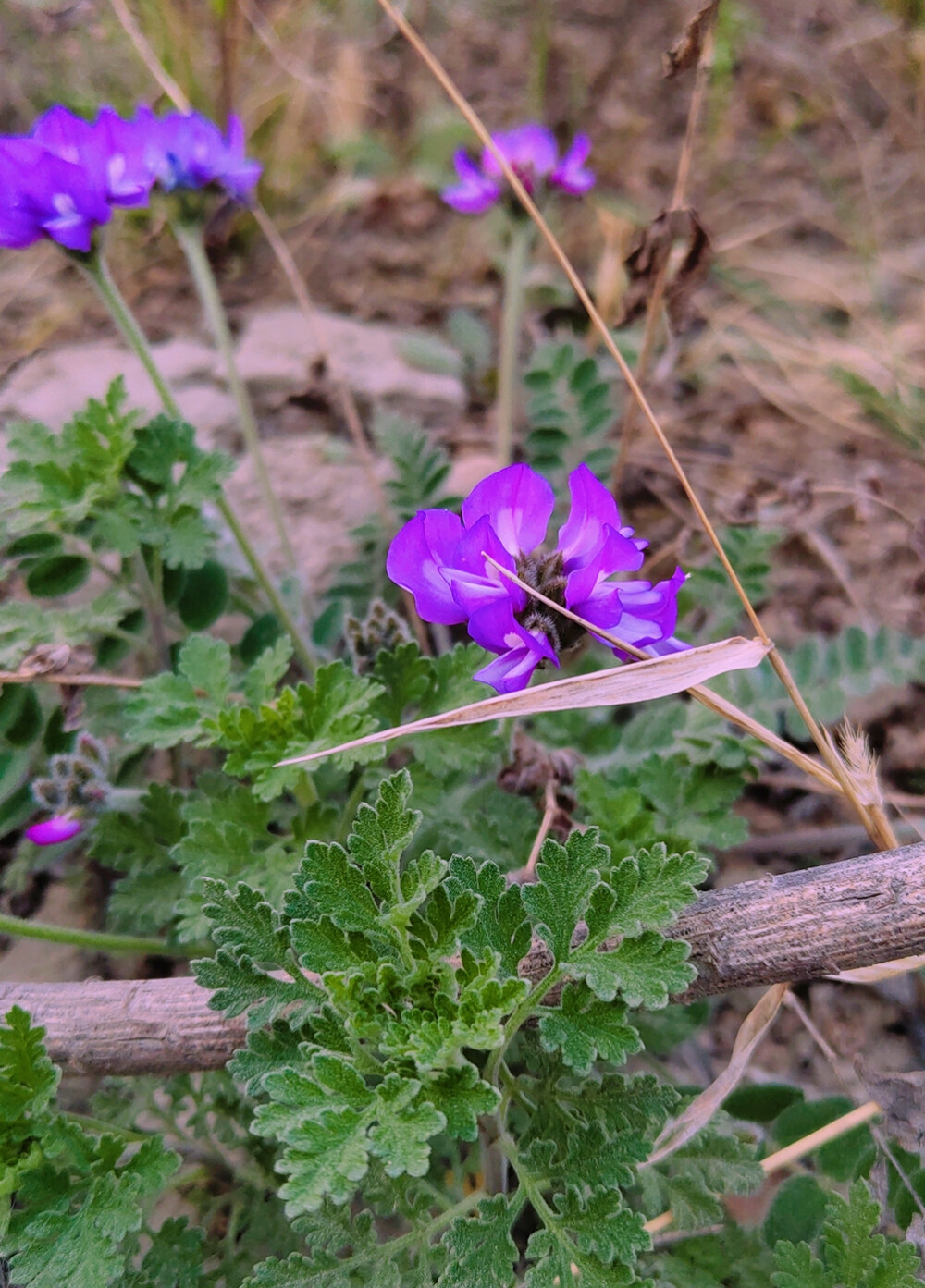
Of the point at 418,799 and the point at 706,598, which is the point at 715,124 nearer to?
the point at 706,598

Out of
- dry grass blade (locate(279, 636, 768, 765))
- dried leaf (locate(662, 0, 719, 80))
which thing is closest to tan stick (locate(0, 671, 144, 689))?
dry grass blade (locate(279, 636, 768, 765))

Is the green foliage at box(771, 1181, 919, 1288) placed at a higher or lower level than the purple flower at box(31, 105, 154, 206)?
lower

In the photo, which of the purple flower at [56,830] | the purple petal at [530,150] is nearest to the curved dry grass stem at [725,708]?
the purple flower at [56,830]

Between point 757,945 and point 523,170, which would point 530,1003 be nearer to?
point 757,945

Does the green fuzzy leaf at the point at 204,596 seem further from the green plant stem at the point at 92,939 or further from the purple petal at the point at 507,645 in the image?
the purple petal at the point at 507,645

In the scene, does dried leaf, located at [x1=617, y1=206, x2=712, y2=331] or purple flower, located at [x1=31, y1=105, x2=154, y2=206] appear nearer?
purple flower, located at [x1=31, y1=105, x2=154, y2=206]

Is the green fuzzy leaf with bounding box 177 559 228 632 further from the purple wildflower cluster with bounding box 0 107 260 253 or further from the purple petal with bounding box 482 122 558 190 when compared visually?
the purple petal with bounding box 482 122 558 190
